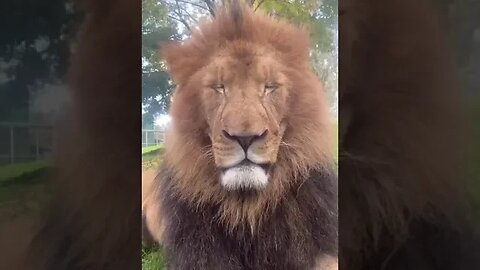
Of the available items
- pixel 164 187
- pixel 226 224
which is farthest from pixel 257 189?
pixel 164 187

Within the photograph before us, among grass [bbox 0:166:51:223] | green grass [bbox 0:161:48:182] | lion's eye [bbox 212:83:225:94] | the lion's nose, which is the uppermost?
lion's eye [bbox 212:83:225:94]

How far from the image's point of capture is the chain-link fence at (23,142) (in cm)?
208

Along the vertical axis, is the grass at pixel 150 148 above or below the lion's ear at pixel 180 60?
below

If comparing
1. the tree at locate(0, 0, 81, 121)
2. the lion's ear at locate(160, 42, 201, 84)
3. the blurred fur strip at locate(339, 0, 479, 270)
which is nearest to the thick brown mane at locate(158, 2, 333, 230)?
the lion's ear at locate(160, 42, 201, 84)

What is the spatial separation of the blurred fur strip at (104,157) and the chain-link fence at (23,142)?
7 cm

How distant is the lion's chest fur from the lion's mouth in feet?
0.36

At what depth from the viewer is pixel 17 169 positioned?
2.09 m

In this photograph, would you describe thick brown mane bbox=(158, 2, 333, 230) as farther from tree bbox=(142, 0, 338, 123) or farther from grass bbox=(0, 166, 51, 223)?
grass bbox=(0, 166, 51, 223)

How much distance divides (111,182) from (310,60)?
0.87 metres

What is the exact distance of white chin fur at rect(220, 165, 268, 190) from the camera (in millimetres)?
2062

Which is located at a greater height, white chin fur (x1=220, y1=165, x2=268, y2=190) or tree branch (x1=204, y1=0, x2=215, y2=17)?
tree branch (x1=204, y1=0, x2=215, y2=17)

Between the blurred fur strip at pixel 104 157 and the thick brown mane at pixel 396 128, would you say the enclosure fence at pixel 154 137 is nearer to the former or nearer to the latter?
the blurred fur strip at pixel 104 157

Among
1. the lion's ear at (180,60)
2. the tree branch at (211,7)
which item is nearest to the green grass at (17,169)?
the lion's ear at (180,60)

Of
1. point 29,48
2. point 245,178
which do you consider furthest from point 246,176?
point 29,48
